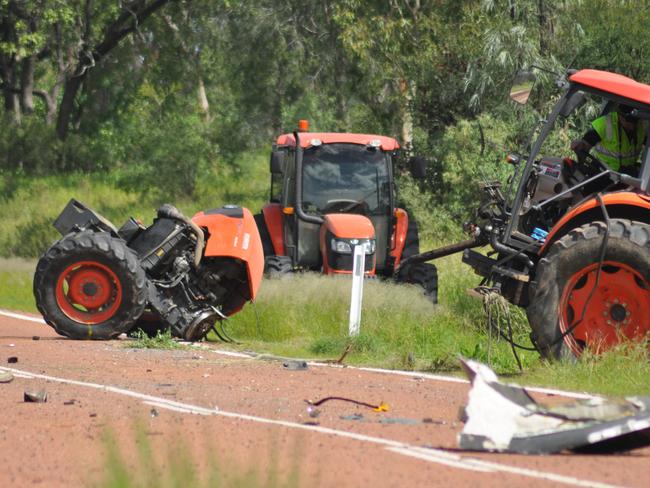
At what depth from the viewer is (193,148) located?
138 feet

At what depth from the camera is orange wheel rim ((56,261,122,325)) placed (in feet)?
51.6

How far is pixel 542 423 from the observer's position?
330 inches

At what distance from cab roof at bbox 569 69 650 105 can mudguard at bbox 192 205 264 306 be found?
5208 millimetres

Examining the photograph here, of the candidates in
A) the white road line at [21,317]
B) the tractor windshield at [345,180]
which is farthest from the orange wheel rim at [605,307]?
the white road line at [21,317]

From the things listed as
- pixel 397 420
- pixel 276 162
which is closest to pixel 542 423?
pixel 397 420

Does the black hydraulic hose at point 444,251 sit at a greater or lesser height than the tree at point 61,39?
lesser

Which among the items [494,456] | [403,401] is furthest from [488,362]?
[494,456]

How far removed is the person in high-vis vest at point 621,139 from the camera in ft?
40.6

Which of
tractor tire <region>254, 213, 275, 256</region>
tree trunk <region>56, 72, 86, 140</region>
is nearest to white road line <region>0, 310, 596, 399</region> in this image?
tractor tire <region>254, 213, 275, 256</region>

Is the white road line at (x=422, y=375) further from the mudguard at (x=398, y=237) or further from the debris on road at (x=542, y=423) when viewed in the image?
the mudguard at (x=398, y=237)

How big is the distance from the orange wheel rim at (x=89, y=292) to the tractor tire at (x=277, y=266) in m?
4.02

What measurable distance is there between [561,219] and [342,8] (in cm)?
2416

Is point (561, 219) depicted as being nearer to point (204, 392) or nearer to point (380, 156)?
point (204, 392)

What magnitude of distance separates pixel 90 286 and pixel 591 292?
6.22 meters
